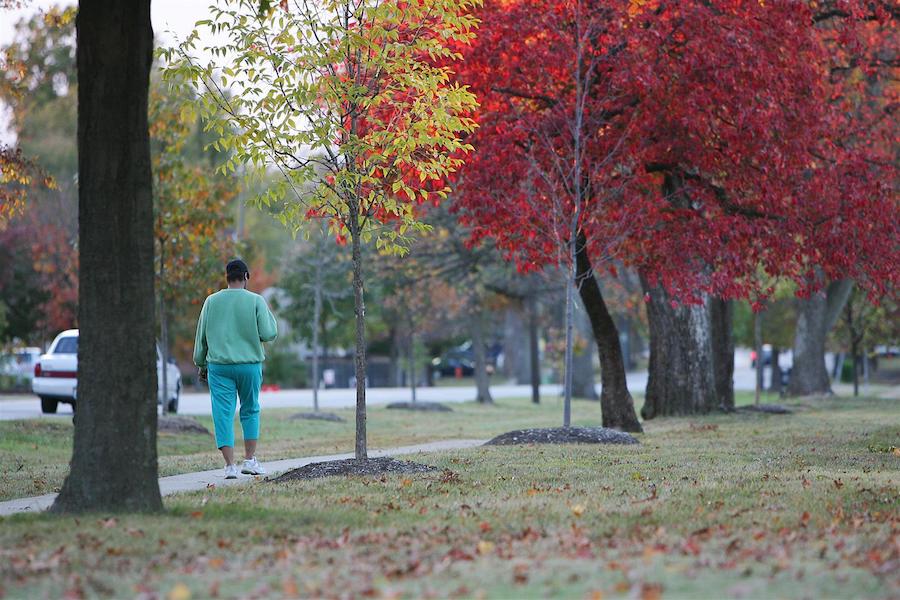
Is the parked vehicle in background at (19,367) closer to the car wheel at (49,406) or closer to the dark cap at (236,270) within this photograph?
the car wheel at (49,406)

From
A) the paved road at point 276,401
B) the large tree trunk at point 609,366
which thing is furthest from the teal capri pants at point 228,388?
the paved road at point 276,401

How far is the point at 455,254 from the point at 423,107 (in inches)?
876

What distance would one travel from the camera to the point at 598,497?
9781 millimetres

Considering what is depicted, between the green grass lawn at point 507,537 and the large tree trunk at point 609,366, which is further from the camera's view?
the large tree trunk at point 609,366

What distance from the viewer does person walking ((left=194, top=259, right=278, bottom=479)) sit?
11.6m

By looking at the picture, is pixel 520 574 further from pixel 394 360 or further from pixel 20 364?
pixel 394 360

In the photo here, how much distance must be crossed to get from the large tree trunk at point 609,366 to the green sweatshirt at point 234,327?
27.8 feet

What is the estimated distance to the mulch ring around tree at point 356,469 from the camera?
11289 millimetres

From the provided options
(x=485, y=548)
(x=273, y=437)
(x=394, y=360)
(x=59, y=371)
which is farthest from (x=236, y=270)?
(x=394, y=360)

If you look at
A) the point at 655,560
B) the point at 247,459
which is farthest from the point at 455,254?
the point at 655,560

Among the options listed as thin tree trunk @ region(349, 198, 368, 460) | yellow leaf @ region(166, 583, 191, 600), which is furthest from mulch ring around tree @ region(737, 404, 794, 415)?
yellow leaf @ region(166, 583, 191, 600)

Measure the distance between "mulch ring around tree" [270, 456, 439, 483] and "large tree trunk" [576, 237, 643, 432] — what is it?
800 centimetres

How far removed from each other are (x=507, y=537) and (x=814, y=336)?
27.3m

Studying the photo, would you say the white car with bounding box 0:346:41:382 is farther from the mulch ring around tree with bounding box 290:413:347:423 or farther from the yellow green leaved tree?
the yellow green leaved tree
